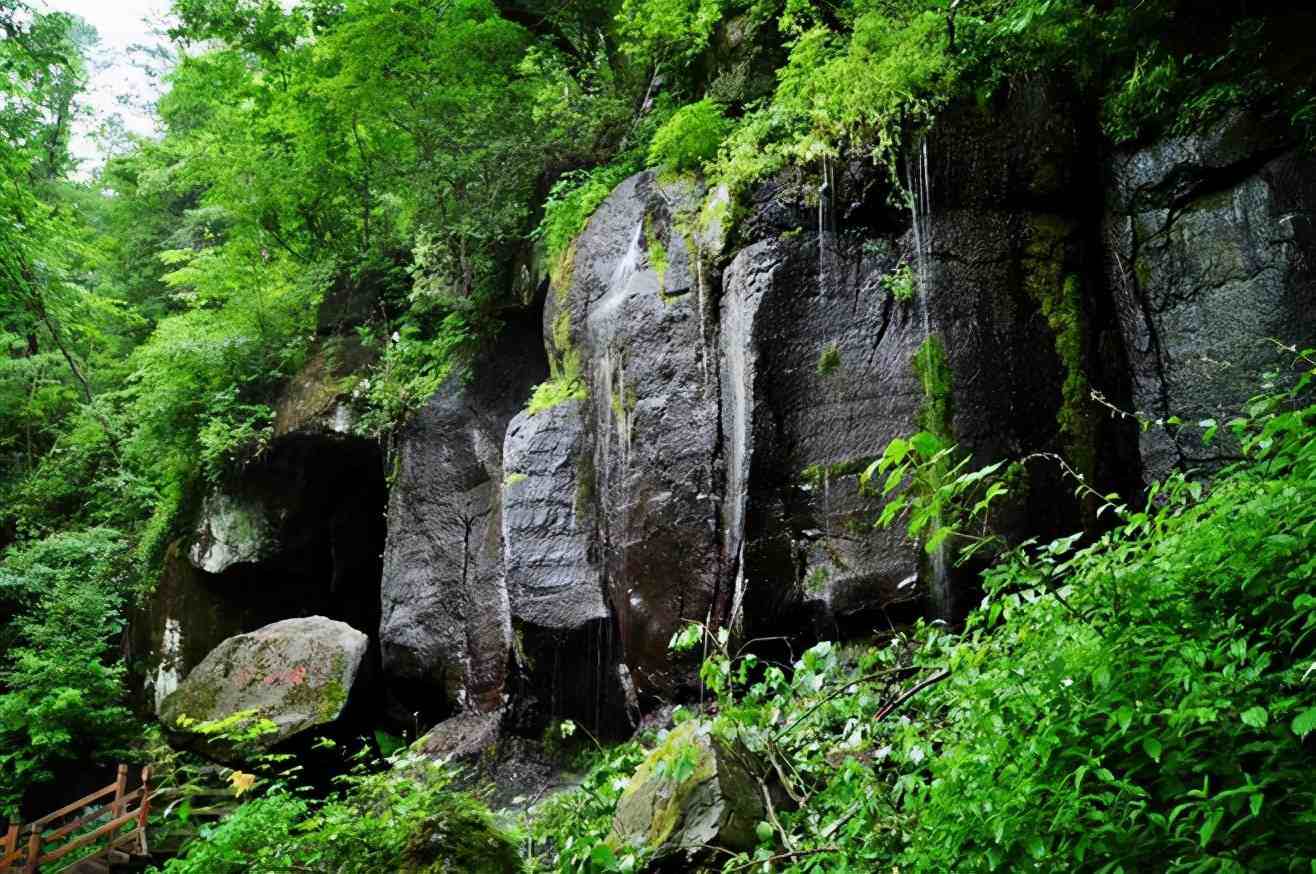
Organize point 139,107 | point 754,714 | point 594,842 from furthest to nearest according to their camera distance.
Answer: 1. point 139,107
2. point 754,714
3. point 594,842

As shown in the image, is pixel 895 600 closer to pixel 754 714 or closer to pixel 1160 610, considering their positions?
pixel 754 714

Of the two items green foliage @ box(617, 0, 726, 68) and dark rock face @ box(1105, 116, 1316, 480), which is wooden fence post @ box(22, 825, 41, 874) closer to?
green foliage @ box(617, 0, 726, 68)

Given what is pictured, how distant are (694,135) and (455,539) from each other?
5848 millimetres

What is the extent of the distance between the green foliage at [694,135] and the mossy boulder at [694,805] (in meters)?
6.12

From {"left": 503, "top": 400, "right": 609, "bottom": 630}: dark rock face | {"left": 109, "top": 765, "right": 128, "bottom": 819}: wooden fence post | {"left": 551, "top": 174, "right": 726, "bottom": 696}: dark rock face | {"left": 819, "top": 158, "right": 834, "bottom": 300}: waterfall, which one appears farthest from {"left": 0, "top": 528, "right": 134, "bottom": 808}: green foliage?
{"left": 819, "top": 158, "right": 834, "bottom": 300}: waterfall

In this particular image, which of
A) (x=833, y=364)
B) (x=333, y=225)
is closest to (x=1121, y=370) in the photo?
(x=833, y=364)

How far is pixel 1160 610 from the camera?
106 inches

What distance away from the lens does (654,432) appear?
304 inches

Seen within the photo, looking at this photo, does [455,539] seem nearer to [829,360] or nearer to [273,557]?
[273,557]

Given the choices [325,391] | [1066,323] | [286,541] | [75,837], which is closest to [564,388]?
[325,391]

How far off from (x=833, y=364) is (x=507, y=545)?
384cm

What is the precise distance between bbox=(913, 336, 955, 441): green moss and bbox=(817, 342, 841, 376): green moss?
630 mm

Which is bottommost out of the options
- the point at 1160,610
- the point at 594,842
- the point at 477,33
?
the point at 594,842

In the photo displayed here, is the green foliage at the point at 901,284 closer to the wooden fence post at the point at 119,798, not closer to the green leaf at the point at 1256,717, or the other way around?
the green leaf at the point at 1256,717
